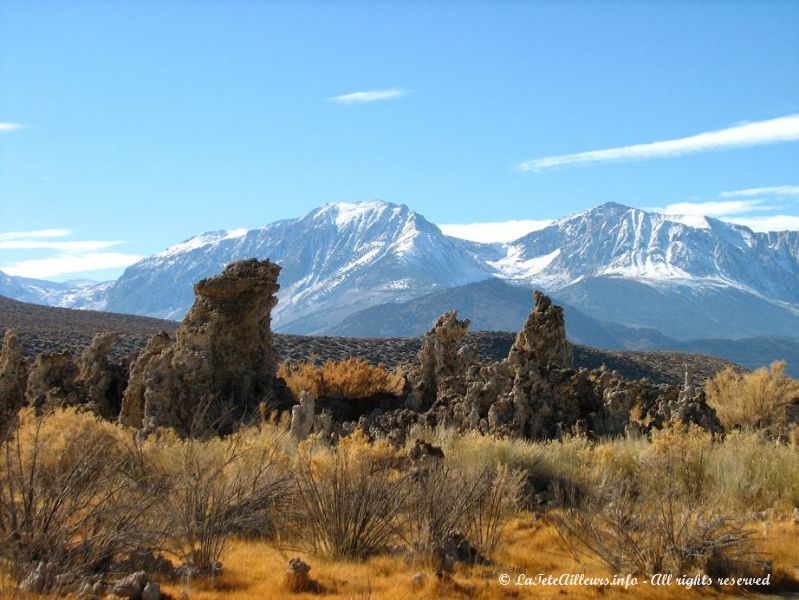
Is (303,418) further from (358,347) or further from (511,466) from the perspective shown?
(358,347)

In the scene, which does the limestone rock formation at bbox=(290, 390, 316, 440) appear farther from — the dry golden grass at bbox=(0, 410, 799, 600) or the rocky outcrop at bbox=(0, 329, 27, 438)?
the rocky outcrop at bbox=(0, 329, 27, 438)

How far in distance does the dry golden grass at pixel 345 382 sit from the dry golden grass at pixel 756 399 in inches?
269

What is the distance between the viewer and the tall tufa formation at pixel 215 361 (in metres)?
15.7

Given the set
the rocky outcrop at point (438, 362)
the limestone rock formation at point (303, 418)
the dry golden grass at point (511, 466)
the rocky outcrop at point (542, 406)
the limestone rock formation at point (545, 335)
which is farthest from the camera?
the rocky outcrop at point (438, 362)

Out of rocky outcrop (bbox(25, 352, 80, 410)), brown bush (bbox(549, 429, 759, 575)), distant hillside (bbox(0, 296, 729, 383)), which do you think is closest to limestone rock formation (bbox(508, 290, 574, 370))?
brown bush (bbox(549, 429, 759, 575))

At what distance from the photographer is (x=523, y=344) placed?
17.6 metres

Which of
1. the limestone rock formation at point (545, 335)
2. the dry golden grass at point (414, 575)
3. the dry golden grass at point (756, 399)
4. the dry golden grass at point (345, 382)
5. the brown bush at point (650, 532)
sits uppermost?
the limestone rock formation at point (545, 335)

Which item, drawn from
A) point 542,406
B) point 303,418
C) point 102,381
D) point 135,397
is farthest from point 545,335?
point 102,381

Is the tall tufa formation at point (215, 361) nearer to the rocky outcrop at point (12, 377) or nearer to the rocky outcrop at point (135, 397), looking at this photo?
the rocky outcrop at point (135, 397)

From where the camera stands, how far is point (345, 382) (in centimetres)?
1850

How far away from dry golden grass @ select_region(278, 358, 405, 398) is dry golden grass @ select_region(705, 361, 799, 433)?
22.4 ft

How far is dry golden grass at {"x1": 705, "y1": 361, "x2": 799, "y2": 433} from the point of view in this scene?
1851cm

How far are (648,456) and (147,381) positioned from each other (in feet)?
27.2

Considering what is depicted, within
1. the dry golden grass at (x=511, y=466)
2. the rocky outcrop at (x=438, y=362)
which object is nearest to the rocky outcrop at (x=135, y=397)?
the dry golden grass at (x=511, y=466)
